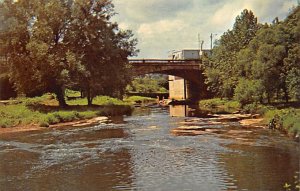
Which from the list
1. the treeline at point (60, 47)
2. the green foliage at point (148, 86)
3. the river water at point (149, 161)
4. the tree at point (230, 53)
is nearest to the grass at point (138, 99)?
the green foliage at point (148, 86)

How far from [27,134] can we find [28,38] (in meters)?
19.7

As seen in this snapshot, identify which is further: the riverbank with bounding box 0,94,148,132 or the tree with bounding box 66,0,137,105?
the tree with bounding box 66,0,137,105

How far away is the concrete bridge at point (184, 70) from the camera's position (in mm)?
82756

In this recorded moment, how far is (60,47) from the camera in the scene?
179ft

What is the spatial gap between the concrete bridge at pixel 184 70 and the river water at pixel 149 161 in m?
46.8

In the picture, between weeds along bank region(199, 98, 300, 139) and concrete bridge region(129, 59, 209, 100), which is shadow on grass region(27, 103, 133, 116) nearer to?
weeds along bank region(199, 98, 300, 139)

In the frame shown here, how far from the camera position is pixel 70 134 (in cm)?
3675

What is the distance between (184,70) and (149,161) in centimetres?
6948

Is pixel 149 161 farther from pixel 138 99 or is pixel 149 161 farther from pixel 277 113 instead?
pixel 138 99

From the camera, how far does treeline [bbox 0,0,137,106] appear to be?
51.9m

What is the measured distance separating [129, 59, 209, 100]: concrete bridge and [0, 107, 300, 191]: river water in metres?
46.8

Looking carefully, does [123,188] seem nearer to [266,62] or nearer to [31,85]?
[266,62]

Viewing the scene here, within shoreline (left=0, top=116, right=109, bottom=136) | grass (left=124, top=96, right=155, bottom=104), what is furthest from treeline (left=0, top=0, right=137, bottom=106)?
grass (left=124, top=96, right=155, bottom=104)

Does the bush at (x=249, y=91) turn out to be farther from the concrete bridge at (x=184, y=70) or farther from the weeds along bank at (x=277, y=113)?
the concrete bridge at (x=184, y=70)
